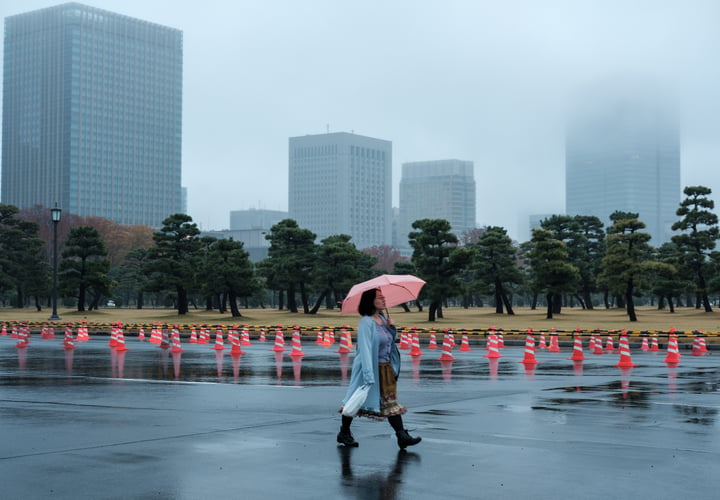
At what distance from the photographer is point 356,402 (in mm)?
9633

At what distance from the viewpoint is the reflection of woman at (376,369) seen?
31.7 ft

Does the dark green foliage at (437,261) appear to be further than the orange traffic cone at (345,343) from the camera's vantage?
Yes

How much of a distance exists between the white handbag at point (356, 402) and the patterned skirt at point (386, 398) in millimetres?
128

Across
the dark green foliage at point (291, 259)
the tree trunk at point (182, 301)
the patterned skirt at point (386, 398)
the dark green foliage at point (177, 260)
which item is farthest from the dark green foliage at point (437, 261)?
the patterned skirt at point (386, 398)

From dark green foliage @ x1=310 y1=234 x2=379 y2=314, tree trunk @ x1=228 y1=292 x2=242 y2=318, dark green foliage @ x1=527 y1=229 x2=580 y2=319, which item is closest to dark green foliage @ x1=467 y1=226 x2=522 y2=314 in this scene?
dark green foliage @ x1=527 y1=229 x2=580 y2=319

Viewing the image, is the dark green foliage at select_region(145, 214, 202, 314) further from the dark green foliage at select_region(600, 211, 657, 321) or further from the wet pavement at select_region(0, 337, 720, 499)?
the wet pavement at select_region(0, 337, 720, 499)

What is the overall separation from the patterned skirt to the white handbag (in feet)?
0.42

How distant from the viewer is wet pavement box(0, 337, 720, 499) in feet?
25.6

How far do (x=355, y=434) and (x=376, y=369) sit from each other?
1.45m

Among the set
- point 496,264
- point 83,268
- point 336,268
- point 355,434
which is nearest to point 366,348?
point 355,434

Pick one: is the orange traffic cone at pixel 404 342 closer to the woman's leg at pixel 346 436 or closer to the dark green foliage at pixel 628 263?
the woman's leg at pixel 346 436

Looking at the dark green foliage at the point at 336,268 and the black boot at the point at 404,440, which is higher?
the dark green foliage at the point at 336,268

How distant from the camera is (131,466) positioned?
8.64 m

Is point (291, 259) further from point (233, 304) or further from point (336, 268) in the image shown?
point (233, 304)
